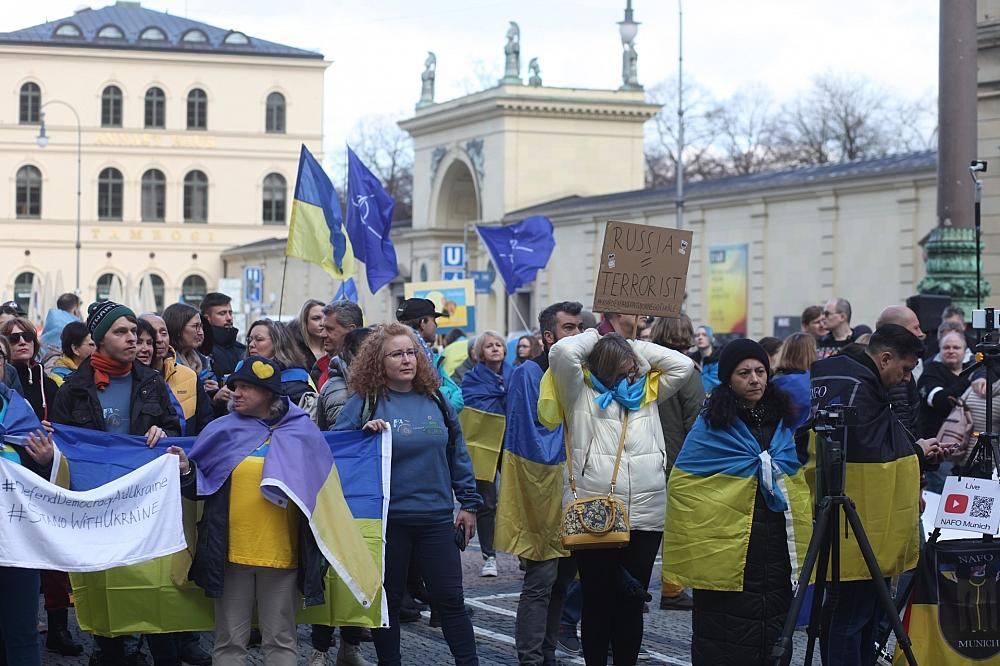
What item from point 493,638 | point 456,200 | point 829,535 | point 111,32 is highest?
point 111,32

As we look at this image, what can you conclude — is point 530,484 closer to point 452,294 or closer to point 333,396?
point 333,396

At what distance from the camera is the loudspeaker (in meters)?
14.4

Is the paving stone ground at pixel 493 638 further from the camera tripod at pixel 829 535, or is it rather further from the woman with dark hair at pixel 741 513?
the camera tripod at pixel 829 535

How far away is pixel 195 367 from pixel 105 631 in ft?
9.14

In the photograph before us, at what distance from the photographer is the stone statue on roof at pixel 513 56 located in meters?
54.2

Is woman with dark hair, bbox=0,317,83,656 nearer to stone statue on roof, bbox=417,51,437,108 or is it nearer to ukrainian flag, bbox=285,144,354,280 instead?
ukrainian flag, bbox=285,144,354,280

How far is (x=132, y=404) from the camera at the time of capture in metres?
8.29

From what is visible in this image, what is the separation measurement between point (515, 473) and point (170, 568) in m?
2.01

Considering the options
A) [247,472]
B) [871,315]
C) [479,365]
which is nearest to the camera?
[247,472]

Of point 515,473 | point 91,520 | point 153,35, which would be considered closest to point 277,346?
point 515,473

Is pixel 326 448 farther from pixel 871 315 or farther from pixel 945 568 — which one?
pixel 871 315

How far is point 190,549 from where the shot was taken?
7.56 metres

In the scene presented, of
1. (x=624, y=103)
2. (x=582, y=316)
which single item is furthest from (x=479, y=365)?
(x=624, y=103)

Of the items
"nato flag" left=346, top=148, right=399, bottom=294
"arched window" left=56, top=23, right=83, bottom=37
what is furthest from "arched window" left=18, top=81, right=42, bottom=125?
"nato flag" left=346, top=148, right=399, bottom=294
